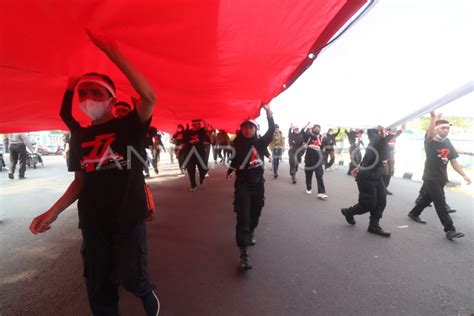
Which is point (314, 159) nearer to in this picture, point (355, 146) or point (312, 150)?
point (312, 150)

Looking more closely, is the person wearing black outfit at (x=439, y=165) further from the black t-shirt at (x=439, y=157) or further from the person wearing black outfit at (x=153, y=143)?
the person wearing black outfit at (x=153, y=143)

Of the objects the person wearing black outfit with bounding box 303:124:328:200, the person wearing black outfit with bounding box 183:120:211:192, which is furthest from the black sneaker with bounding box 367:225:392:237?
the person wearing black outfit with bounding box 183:120:211:192

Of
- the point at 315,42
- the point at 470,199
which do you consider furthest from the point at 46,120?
the point at 470,199

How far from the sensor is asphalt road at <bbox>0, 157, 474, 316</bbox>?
90.7 inches

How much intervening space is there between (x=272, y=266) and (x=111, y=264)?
197 centimetres

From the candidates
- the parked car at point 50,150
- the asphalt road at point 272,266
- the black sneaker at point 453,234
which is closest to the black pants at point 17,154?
the asphalt road at point 272,266

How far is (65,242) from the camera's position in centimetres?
357

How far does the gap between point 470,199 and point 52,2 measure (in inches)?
355

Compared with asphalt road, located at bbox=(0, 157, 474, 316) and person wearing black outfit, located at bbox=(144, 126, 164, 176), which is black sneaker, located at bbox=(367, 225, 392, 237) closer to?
asphalt road, located at bbox=(0, 157, 474, 316)

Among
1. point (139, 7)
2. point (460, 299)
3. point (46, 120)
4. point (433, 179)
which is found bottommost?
point (460, 299)

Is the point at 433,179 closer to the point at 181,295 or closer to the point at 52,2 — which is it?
the point at 181,295

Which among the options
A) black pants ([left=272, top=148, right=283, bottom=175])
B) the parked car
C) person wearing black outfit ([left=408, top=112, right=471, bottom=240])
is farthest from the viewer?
the parked car

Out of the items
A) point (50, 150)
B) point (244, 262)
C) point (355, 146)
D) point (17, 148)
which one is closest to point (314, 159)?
point (244, 262)

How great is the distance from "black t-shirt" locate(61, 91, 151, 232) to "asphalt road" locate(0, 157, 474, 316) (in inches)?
46.8
